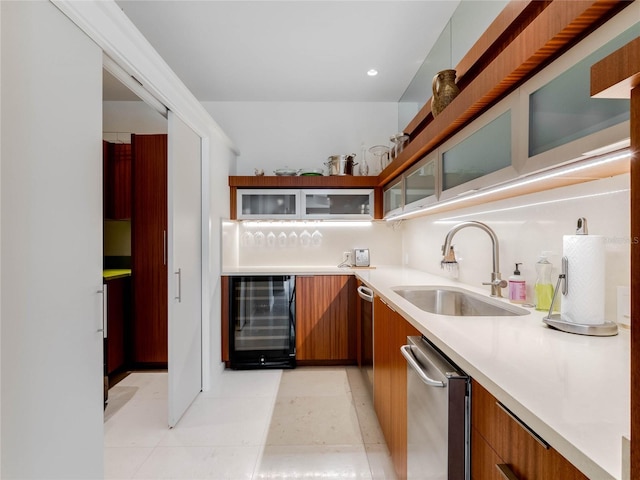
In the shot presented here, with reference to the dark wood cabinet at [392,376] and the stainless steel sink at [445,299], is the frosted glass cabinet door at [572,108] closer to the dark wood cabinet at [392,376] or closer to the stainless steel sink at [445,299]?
the dark wood cabinet at [392,376]

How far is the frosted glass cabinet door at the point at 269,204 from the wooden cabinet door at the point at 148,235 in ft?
2.49

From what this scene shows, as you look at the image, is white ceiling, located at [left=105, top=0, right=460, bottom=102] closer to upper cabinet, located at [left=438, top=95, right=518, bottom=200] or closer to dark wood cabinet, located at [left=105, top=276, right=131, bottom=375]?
upper cabinet, located at [left=438, top=95, right=518, bottom=200]

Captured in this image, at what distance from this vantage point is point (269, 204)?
10.7 ft

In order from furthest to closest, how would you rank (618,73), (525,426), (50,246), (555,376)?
(50,246)
(555,376)
(525,426)
(618,73)

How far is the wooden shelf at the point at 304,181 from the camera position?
3186 millimetres

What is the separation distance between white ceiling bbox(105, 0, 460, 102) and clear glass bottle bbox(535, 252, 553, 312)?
1749mm

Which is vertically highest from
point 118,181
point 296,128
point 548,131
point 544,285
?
point 296,128

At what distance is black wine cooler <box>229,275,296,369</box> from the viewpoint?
295cm

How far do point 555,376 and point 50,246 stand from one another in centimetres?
152

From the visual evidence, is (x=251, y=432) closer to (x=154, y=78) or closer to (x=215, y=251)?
(x=215, y=251)

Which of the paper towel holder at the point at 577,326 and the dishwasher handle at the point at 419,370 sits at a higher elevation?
the paper towel holder at the point at 577,326

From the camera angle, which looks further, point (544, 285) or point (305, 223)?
point (305, 223)

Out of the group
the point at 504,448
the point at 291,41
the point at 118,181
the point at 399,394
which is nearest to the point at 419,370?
the point at 504,448

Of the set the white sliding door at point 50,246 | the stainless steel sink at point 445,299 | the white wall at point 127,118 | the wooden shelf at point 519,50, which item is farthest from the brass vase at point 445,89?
the white wall at point 127,118
